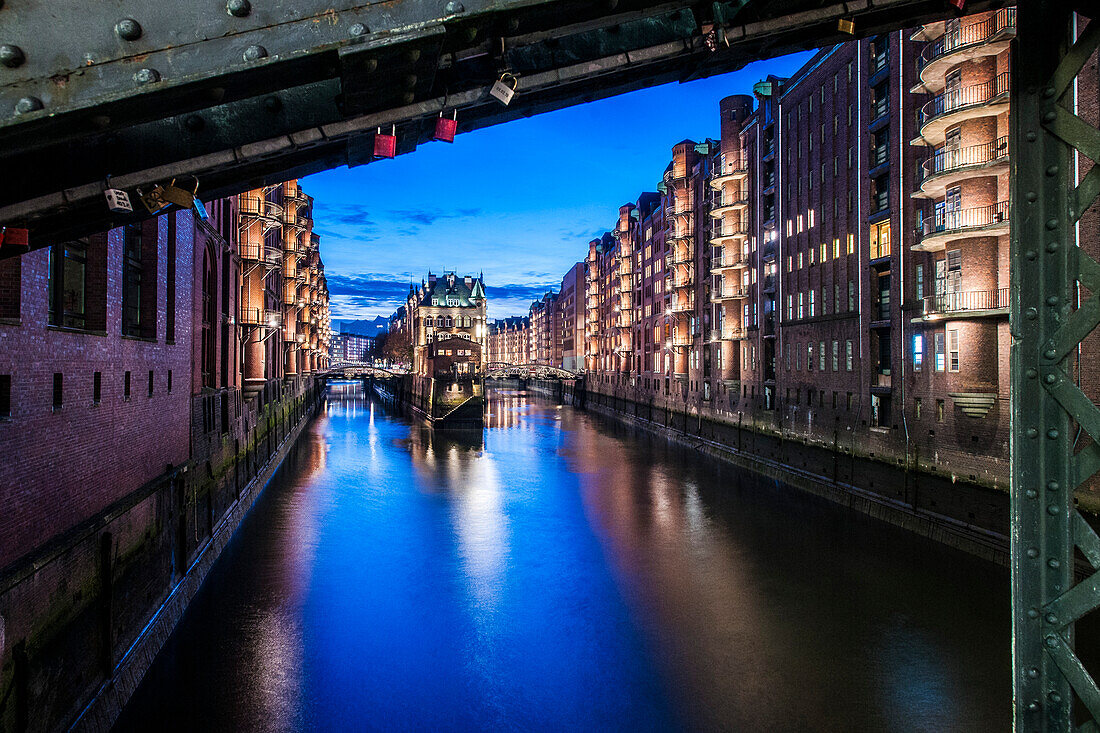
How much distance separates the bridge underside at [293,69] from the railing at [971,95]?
67.9 ft

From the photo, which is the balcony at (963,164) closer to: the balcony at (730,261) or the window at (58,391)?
the balcony at (730,261)

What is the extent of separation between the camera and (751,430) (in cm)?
3916

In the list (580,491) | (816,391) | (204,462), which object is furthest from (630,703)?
(816,391)

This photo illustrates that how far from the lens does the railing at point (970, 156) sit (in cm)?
2012

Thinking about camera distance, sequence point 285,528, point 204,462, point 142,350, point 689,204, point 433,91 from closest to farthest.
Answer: point 433,91 < point 142,350 < point 204,462 < point 285,528 < point 689,204

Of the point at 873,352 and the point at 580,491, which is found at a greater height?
the point at 873,352

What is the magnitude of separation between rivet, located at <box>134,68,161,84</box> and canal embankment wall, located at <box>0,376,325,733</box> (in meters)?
4.86

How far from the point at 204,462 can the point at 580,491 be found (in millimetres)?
17365

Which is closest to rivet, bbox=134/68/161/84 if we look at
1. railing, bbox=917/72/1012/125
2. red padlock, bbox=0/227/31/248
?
red padlock, bbox=0/227/31/248

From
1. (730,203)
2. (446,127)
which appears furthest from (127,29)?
(730,203)

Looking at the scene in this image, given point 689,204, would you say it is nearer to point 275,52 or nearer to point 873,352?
point 873,352

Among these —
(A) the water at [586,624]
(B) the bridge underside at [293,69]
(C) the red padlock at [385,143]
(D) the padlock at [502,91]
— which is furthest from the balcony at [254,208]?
(D) the padlock at [502,91]

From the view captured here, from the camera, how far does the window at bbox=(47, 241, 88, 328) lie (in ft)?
34.3

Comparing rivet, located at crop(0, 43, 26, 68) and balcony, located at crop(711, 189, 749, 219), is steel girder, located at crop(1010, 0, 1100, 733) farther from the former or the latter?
balcony, located at crop(711, 189, 749, 219)
